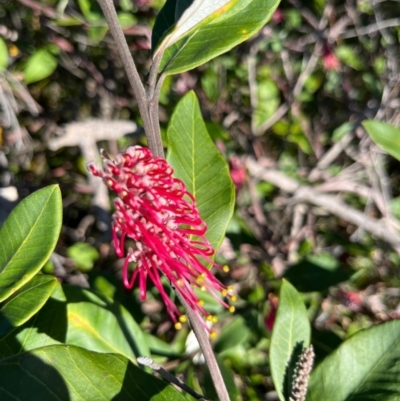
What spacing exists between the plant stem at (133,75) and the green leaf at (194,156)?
0.25 meters

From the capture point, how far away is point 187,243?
0.93 metres

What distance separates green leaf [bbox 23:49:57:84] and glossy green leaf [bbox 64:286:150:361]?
4.23 feet

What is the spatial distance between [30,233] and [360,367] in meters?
0.67

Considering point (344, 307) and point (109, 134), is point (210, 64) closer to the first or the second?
point (109, 134)

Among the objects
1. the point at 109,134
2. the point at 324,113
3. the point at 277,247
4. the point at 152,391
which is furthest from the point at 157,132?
the point at 324,113

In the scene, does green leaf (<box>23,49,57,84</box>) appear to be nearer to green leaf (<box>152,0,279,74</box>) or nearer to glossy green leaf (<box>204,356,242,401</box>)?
green leaf (<box>152,0,279,74</box>)

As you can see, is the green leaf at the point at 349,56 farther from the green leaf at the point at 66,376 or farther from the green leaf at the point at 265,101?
the green leaf at the point at 66,376

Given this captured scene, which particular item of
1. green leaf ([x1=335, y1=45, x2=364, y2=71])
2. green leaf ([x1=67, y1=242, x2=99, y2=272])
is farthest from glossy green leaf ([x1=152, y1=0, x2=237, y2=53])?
green leaf ([x1=335, y1=45, x2=364, y2=71])

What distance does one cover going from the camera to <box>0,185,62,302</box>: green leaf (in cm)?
89

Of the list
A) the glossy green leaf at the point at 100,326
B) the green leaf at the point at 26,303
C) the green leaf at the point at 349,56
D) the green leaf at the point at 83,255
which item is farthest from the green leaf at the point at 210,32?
the green leaf at the point at 349,56

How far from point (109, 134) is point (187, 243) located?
1.18 metres

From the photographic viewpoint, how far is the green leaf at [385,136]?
4.26ft

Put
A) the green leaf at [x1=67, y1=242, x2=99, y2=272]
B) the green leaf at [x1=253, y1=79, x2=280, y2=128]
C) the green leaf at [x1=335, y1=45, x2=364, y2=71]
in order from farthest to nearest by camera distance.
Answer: the green leaf at [x1=335, y1=45, x2=364, y2=71] → the green leaf at [x1=253, y1=79, x2=280, y2=128] → the green leaf at [x1=67, y1=242, x2=99, y2=272]

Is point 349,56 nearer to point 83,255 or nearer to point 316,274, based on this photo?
point 316,274
